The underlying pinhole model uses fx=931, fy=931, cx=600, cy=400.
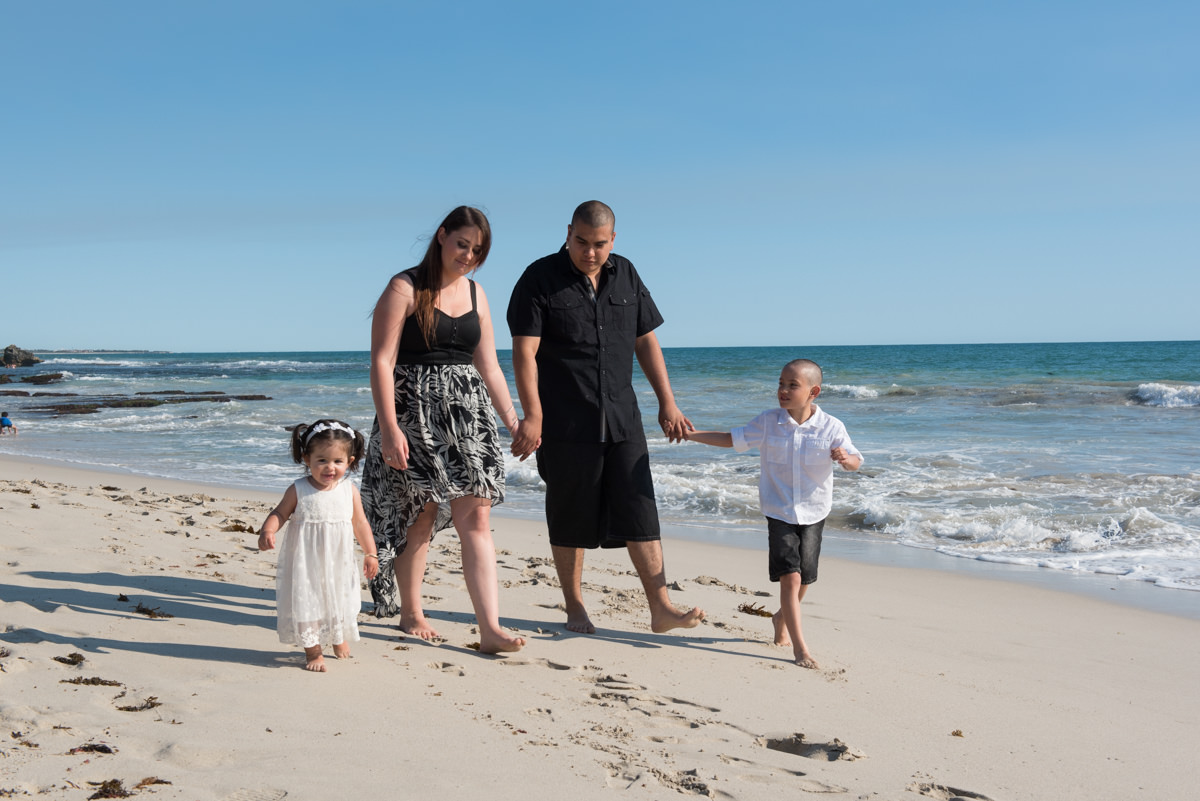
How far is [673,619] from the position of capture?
3.86 metres

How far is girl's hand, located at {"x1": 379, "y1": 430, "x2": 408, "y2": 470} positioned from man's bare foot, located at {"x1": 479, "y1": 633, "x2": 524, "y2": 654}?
2.45 feet

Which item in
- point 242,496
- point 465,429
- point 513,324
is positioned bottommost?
point 242,496

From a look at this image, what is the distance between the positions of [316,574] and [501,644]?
0.75 m

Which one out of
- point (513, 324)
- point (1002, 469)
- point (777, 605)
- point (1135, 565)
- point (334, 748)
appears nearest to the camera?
point (334, 748)

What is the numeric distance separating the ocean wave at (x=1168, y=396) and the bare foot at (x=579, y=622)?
67.9 feet

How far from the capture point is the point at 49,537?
5168 millimetres

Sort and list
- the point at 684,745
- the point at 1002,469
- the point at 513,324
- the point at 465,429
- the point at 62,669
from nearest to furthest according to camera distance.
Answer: the point at 684,745, the point at 62,669, the point at 465,429, the point at 513,324, the point at 1002,469

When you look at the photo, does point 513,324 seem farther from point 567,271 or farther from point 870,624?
point 870,624

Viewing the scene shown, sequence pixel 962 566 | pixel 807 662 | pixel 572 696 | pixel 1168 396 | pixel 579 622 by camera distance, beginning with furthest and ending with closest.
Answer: pixel 1168 396 < pixel 962 566 < pixel 579 622 < pixel 807 662 < pixel 572 696

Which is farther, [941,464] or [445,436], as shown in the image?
[941,464]

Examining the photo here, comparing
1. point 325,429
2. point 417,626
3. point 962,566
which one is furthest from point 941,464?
point 325,429

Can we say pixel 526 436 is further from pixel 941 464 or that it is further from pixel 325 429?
pixel 941 464

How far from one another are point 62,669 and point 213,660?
467 millimetres

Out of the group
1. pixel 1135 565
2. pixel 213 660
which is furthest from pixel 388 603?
pixel 1135 565
